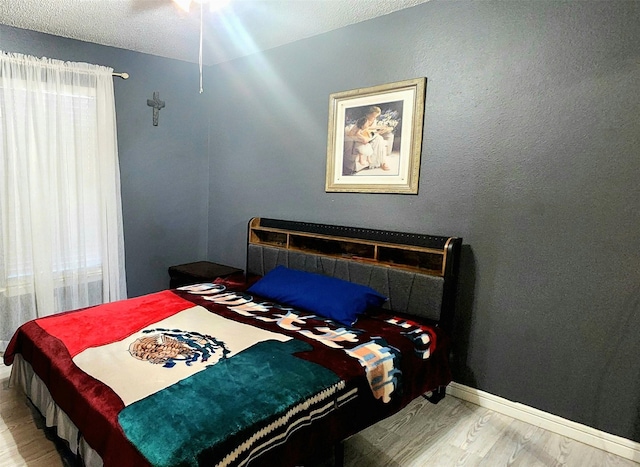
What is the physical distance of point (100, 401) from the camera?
144cm

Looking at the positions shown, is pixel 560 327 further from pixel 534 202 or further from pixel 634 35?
pixel 634 35

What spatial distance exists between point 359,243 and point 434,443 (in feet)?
4.29

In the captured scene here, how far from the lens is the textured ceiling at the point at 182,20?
2.51 metres

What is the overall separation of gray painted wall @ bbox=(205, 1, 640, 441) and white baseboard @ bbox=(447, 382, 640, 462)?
42 millimetres

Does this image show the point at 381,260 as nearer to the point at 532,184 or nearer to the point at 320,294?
A: the point at 320,294

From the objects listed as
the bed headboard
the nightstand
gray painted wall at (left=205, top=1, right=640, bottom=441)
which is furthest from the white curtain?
gray painted wall at (left=205, top=1, right=640, bottom=441)

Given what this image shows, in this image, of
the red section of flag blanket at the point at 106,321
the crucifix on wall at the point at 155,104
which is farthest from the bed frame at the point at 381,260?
the crucifix on wall at the point at 155,104

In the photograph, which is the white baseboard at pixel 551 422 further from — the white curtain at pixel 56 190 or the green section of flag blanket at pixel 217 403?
the white curtain at pixel 56 190

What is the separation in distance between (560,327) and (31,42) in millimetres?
4102

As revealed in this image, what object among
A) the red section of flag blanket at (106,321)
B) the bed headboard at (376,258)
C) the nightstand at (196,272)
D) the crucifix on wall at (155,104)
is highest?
the crucifix on wall at (155,104)

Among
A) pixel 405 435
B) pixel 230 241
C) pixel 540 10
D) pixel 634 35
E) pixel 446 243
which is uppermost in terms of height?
pixel 540 10

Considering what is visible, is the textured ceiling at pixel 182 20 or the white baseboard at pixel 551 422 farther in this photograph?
the textured ceiling at pixel 182 20

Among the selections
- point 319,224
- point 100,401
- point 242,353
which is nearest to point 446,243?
point 319,224

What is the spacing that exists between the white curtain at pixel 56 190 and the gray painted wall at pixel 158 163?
19 cm
